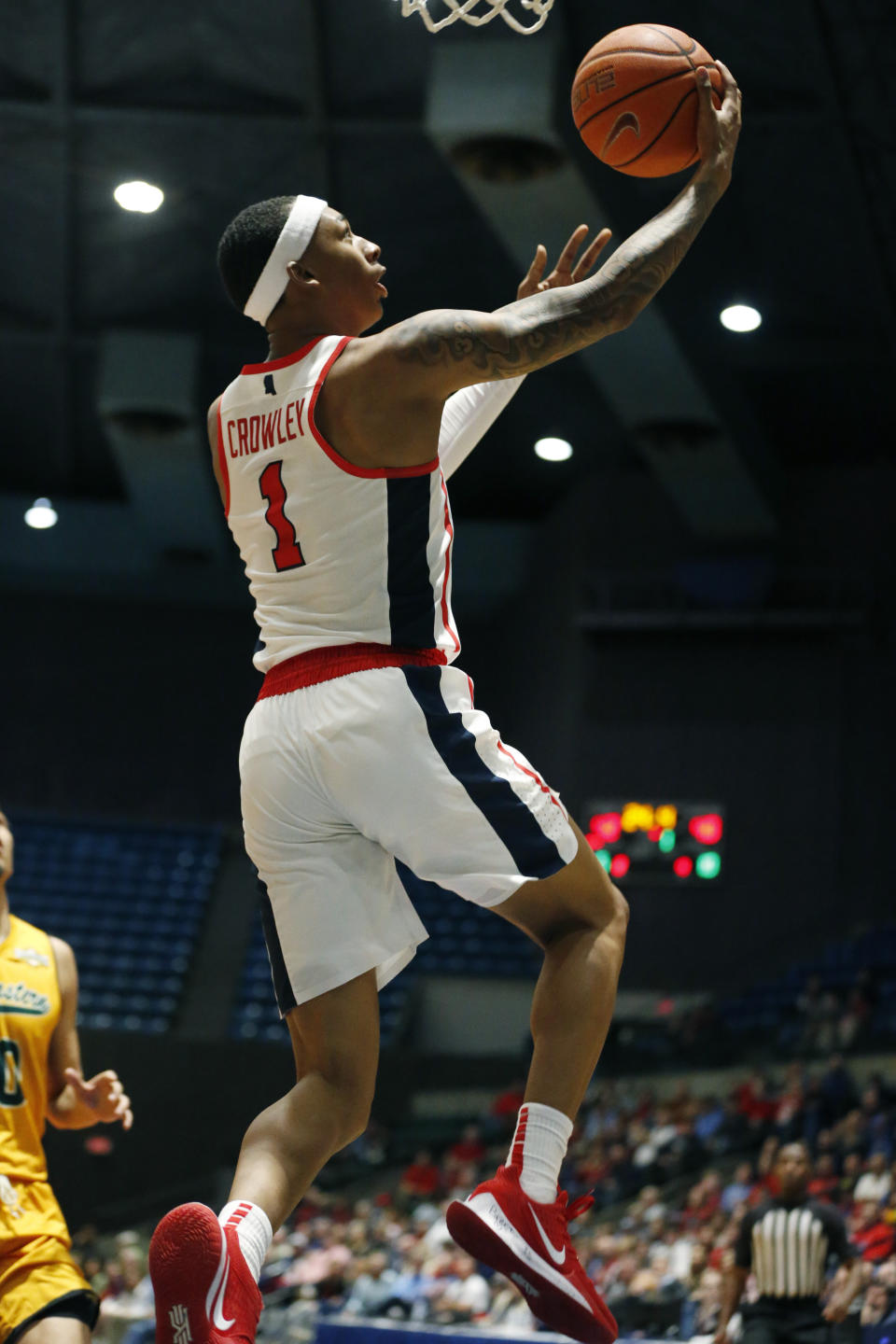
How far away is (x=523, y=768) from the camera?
336cm

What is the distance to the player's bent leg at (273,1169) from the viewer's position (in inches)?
113

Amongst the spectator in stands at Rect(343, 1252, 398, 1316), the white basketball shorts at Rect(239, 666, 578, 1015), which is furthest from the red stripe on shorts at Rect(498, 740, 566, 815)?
the spectator in stands at Rect(343, 1252, 398, 1316)

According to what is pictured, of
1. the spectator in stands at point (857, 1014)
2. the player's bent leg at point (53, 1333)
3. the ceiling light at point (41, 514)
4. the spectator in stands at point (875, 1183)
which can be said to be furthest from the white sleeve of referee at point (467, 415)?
the ceiling light at point (41, 514)

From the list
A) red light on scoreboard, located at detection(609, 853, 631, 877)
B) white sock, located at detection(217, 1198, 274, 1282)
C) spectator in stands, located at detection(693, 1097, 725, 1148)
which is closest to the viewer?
white sock, located at detection(217, 1198, 274, 1282)

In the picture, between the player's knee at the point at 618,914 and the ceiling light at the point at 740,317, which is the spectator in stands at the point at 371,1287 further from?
the ceiling light at the point at 740,317

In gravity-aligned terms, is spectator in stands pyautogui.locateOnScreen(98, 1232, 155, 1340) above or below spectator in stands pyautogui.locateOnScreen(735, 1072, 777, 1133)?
below

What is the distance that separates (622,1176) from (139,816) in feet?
37.1

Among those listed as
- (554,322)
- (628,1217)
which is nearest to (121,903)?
(628,1217)

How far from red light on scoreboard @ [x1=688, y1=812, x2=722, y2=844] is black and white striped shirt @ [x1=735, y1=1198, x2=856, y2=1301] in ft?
38.6

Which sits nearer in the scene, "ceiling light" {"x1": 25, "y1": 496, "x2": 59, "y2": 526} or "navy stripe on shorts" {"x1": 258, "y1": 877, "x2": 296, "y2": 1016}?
"navy stripe on shorts" {"x1": 258, "y1": 877, "x2": 296, "y2": 1016}

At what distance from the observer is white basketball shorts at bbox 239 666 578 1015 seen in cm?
325

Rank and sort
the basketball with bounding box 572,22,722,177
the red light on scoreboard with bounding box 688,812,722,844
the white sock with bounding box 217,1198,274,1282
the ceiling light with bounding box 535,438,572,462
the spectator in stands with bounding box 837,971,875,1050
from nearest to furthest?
the white sock with bounding box 217,1198,274,1282, the basketball with bounding box 572,22,722,177, the spectator in stands with bounding box 837,971,875,1050, the red light on scoreboard with bounding box 688,812,722,844, the ceiling light with bounding box 535,438,572,462

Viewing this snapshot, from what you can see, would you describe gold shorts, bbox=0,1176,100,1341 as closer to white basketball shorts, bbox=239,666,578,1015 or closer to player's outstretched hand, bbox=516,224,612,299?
white basketball shorts, bbox=239,666,578,1015

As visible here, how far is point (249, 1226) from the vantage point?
3.03 m
